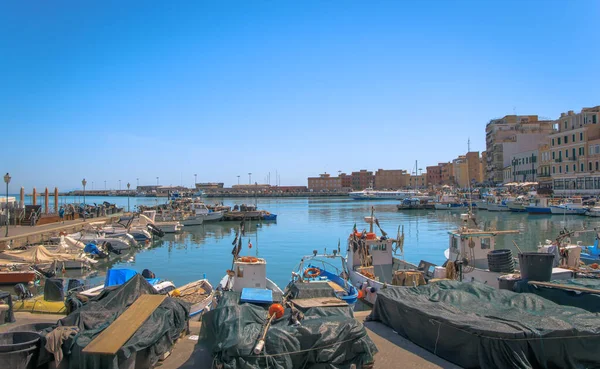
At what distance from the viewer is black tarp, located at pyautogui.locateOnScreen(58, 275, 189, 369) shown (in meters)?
7.12

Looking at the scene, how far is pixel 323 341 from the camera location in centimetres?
742

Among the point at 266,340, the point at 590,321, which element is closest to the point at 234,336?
the point at 266,340

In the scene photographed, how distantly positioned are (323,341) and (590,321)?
5207 mm

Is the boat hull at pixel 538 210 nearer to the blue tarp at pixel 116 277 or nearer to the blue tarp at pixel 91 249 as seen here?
the blue tarp at pixel 91 249

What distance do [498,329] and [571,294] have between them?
13.1ft

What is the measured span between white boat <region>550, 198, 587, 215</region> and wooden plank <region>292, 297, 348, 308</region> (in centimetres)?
6299

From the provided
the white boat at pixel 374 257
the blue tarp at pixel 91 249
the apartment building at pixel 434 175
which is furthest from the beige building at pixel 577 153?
the apartment building at pixel 434 175

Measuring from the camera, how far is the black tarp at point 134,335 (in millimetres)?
7125

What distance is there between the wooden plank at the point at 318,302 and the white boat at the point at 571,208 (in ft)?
207

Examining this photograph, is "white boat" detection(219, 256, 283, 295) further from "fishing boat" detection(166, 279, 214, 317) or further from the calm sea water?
the calm sea water

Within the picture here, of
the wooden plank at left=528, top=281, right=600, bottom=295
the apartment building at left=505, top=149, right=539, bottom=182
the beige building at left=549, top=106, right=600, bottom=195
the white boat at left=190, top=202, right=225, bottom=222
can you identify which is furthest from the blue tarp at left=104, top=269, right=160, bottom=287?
the apartment building at left=505, top=149, right=539, bottom=182

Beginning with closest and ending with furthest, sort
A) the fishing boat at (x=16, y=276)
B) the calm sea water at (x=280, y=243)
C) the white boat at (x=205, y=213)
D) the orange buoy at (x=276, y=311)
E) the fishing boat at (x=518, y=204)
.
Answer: the orange buoy at (x=276, y=311) → the fishing boat at (x=16, y=276) → the calm sea water at (x=280, y=243) → the white boat at (x=205, y=213) → the fishing boat at (x=518, y=204)

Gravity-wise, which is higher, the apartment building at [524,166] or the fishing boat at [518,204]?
the apartment building at [524,166]

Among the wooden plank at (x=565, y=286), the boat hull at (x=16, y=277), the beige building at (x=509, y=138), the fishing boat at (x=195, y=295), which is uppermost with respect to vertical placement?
the beige building at (x=509, y=138)
